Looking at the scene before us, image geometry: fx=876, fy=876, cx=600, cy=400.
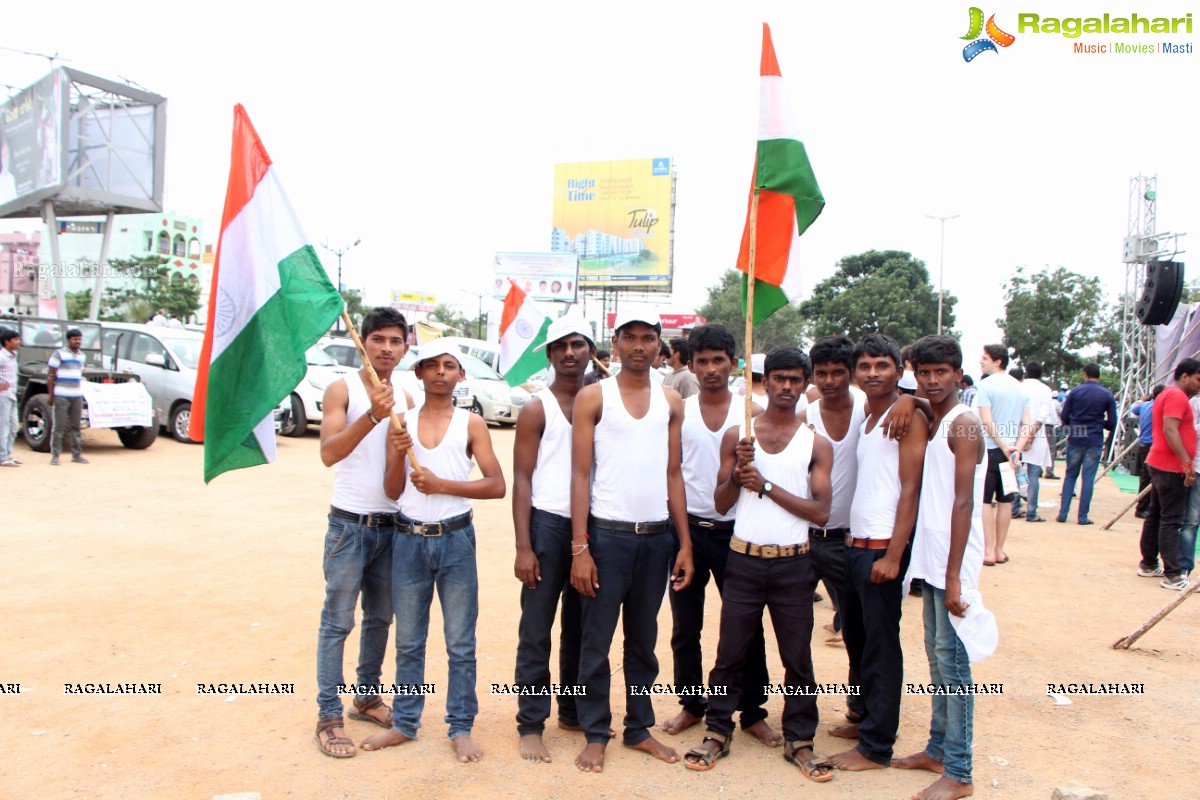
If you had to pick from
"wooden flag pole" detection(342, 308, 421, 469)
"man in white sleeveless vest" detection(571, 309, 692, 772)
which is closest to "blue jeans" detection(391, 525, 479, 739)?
"wooden flag pole" detection(342, 308, 421, 469)

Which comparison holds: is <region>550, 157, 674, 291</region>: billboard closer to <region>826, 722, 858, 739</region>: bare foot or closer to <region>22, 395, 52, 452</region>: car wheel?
<region>22, 395, 52, 452</region>: car wheel

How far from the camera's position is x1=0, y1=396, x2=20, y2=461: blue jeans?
36.9 feet

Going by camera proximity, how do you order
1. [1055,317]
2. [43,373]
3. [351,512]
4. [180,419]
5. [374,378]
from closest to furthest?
[374,378]
[351,512]
[43,373]
[180,419]
[1055,317]

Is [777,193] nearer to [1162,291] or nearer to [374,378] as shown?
[374,378]

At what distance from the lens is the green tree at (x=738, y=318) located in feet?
169

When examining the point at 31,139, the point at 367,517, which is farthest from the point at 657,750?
the point at 31,139

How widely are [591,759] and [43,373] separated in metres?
12.2

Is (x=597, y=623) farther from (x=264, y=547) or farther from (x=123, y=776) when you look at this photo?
(x=264, y=547)

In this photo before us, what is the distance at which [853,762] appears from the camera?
3783 mm

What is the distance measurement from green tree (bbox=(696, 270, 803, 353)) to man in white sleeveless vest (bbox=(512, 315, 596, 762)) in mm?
45152

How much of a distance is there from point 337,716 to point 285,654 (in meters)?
1.18

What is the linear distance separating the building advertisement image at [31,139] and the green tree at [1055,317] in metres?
35.1

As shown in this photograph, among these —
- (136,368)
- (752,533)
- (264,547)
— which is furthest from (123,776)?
(136,368)

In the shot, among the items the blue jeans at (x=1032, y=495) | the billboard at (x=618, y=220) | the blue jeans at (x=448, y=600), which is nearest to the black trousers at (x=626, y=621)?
the blue jeans at (x=448, y=600)
